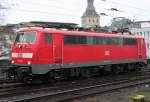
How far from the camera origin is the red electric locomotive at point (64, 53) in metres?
19.1

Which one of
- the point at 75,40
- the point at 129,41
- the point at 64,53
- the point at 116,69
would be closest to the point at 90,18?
the point at 129,41

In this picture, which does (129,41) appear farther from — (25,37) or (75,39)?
(25,37)

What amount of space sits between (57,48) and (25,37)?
71.3 inches

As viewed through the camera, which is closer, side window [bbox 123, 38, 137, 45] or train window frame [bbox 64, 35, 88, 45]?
train window frame [bbox 64, 35, 88, 45]

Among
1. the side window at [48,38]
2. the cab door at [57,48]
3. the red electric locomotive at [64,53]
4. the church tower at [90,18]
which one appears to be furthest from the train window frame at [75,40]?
the church tower at [90,18]

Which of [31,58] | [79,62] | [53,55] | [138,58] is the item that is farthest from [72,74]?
[138,58]

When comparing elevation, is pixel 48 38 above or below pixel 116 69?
above

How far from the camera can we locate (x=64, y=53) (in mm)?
20750

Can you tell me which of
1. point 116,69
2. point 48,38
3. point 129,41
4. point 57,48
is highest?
point 48,38

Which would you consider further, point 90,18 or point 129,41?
point 90,18

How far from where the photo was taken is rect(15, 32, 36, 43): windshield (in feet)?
64.0

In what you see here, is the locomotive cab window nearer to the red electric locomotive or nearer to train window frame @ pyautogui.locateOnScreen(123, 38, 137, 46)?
the red electric locomotive

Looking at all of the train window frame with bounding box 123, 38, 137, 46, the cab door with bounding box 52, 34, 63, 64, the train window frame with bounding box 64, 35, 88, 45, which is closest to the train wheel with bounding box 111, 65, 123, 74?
the train window frame with bounding box 123, 38, 137, 46

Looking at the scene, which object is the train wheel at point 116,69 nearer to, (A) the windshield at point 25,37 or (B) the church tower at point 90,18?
(A) the windshield at point 25,37
